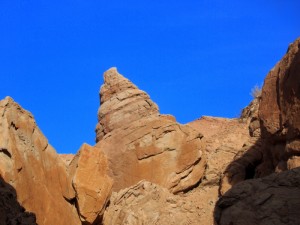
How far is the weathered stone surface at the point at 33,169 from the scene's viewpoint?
561 inches

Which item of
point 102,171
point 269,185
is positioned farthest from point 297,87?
point 102,171

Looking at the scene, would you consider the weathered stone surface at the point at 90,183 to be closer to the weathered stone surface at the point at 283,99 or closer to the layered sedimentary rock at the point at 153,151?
the layered sedimentary rock at the point at 153,151

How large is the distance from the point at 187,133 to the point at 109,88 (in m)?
5.56

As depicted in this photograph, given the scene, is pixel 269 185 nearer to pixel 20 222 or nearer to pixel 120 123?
pixel 20 222

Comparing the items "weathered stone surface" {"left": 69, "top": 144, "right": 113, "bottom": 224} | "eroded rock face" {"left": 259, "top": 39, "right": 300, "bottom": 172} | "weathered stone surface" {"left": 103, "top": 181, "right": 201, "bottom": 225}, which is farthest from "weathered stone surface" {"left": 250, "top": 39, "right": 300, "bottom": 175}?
"weathered stone surface" {"left": 69, "top": 144, "right": 113, "bottom": 224}

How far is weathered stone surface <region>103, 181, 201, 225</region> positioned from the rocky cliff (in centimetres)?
4

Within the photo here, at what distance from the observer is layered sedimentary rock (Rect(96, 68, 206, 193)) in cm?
2139

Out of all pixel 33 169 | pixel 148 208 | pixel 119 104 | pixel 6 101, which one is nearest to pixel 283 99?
pixel 148 208

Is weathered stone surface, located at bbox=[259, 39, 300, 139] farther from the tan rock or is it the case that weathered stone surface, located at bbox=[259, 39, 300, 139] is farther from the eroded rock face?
the tan rock

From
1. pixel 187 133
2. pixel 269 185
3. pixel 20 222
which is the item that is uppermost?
pixel 187 133

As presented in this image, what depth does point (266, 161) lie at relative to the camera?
1634 cm

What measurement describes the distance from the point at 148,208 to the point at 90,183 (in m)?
2.24

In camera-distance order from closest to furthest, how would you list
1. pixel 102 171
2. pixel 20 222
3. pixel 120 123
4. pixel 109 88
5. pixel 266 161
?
1. pixel 20 222
2. pixel 266 161
3. pixel 102 171
4. pixel 120 123
5. pixel 109 88

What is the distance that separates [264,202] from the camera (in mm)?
8125
